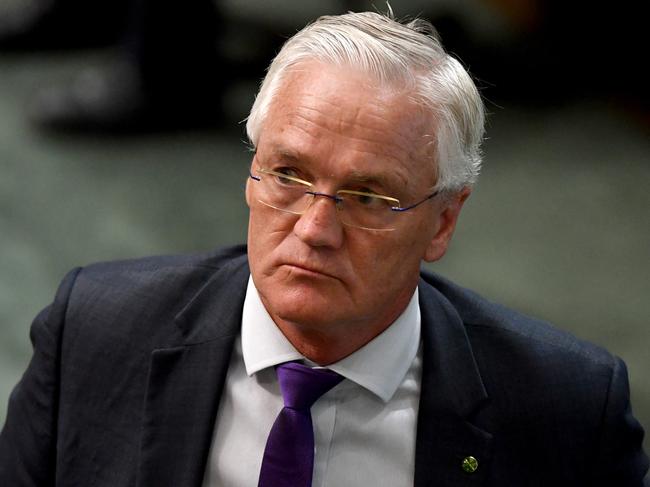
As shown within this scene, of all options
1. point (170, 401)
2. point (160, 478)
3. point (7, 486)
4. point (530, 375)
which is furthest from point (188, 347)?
point (530, 375)

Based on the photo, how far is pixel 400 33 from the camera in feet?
7.25

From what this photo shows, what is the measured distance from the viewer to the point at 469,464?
7.44 ft

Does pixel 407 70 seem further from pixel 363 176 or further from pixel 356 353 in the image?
pixel 356 353

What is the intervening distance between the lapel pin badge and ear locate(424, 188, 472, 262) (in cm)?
37

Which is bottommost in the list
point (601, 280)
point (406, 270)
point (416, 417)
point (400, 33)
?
point (601, 280)

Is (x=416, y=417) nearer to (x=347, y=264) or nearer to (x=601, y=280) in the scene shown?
(x=347, y=264)

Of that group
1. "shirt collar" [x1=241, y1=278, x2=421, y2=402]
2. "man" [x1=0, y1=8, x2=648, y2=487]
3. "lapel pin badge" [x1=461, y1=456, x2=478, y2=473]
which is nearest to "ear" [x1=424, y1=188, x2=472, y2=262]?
"man" [x1=0, y1=8, x2=648, y2=487]

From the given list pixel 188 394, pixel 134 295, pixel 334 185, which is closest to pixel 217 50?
pixel 134 295

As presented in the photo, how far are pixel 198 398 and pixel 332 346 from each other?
0.26 m

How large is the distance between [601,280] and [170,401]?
2.75 m

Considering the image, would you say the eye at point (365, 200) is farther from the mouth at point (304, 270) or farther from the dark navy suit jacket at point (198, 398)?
the dark navy suit jacket at point (198, 398)

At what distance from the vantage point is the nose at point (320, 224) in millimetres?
2078

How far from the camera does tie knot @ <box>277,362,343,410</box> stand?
2.22m

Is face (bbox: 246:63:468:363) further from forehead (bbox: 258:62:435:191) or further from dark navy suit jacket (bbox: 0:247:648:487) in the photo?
dark navy suit jacket (bbox: 0:247:648:487)
